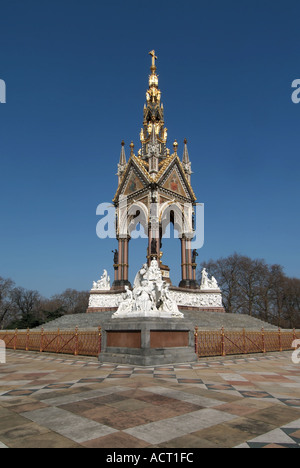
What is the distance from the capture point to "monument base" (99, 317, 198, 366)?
10625 millimetres

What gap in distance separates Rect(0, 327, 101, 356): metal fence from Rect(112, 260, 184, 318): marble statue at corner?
158 centimetres

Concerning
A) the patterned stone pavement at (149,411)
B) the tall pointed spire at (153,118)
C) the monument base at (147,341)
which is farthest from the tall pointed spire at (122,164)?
the patterned stone pavement at (149,411)

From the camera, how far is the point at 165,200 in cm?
3478

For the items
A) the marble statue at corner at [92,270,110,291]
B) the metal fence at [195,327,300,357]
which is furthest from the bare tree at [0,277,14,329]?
the metal fence at [195,327,300,357]

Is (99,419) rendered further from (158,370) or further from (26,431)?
(158,370)

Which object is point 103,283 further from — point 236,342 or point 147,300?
point 147,300

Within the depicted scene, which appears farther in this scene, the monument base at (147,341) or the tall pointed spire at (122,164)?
the tall pointed spire at (122,164)

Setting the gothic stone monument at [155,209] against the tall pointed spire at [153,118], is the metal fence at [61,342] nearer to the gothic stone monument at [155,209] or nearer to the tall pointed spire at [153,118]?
the gothic stone monument at [155,209]

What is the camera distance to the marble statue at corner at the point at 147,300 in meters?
11.7

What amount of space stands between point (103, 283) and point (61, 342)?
18850mm

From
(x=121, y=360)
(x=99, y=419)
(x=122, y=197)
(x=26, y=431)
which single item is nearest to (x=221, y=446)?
(x=99, y=419)

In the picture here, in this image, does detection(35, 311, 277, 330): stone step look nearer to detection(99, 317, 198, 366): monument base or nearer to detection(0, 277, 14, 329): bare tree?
detection(99, 317, 198, 366): monument base

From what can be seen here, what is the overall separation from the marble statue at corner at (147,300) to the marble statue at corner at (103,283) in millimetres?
21339
